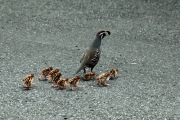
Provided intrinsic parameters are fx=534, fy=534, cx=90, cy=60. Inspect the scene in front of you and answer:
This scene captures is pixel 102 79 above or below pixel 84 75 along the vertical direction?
below

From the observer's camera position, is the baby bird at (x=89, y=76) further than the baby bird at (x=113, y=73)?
No

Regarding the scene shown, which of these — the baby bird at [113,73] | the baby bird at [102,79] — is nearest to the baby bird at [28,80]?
the baby bird at [102,79]

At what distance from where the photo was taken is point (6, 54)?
11.7 meters

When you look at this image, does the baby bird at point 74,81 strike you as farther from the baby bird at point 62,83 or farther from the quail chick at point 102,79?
the quail chick at point 102,79

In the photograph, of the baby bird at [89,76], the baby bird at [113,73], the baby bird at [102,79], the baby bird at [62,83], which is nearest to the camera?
the baby bird at [62,83]

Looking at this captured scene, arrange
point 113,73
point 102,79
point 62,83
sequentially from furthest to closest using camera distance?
1. point 113,73
2. point 102,79
3. point 62,83

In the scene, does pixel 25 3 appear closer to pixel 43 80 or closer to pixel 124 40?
pixel 124 40

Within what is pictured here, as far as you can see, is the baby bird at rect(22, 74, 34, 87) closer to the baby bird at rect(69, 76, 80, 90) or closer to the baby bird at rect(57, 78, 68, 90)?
the baby bird at rect(57, 78, 68, 90)

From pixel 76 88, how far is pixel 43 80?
0.76m

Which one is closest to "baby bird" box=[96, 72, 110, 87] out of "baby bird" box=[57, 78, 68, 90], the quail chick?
the quail chick

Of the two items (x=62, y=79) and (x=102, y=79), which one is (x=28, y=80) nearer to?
(x=62, y=79)

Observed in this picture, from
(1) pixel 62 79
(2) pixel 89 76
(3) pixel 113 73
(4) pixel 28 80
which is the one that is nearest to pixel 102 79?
(2) pixel 89 76

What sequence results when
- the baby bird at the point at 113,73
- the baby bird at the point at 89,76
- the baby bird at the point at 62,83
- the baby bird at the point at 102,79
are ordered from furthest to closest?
the baby bird at the point at 113,73, the baby bird at the point at 89,76, the baby bird at the point at 102,79, the baby bird at the point at 62,83

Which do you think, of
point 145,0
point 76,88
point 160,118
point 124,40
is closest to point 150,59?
point 124,40
